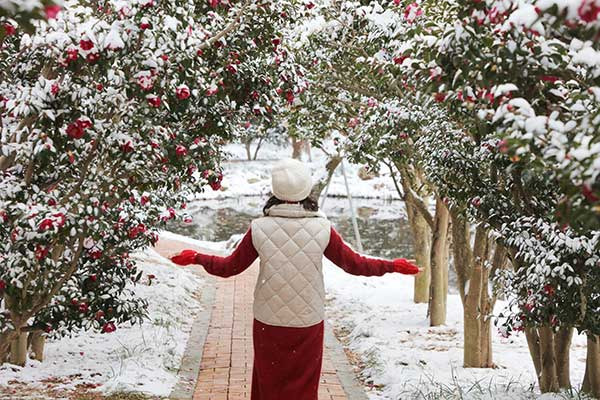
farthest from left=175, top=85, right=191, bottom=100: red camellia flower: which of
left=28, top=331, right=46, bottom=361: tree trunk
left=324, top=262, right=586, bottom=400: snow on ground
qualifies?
left=28, top=331, right=46, bottom=361: tree trunk

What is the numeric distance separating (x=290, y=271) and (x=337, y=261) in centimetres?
32

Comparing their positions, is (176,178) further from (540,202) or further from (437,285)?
(437,285)

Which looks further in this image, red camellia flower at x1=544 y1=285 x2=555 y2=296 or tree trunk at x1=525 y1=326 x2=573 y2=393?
tree trunk at x1=525 y1=326 x2=573 y2=393

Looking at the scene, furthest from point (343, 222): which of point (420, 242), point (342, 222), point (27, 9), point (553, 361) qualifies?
point (27, 9)

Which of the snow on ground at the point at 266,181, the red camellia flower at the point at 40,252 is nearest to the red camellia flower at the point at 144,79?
the red camellia flower at the point at 40,252

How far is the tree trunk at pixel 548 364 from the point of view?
488 cm

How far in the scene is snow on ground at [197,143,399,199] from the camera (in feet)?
108

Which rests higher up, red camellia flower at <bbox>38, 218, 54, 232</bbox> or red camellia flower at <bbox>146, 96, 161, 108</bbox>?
red camellia flower at <bbox>146, 96, 161, 108</bbox>

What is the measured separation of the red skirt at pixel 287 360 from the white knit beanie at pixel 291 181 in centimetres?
76

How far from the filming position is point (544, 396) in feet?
15.5

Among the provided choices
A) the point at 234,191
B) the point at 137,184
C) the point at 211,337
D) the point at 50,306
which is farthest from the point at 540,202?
the point at 234,191

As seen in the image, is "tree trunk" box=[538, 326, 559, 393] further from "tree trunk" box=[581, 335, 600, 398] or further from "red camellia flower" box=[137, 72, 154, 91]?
"red camellia flower" box=[137, 72, 154, 91]

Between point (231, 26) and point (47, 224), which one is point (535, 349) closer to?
point (231, 26)

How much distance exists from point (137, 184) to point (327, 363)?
292 cm
